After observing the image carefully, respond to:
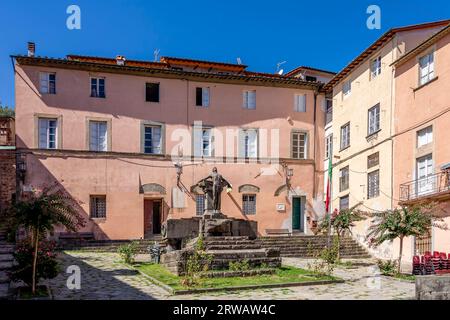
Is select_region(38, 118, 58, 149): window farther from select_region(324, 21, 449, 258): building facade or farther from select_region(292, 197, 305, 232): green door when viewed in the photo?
select_region(324, 21, 449, 258): building facade

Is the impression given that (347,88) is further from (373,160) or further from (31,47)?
(31,47)

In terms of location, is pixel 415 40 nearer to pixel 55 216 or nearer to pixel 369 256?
pixel 369 256

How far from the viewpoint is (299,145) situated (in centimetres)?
3164

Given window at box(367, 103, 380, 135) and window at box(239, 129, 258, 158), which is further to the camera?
window at box(239, 129, 258, 158)

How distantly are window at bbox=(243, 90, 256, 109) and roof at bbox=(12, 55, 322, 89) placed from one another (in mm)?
629

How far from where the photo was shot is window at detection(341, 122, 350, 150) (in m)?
29.2

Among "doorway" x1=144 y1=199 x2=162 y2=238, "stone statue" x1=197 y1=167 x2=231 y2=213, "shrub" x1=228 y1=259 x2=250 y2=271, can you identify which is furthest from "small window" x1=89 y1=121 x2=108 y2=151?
"shrub" x1=228 y1=259 x2=250 y2=271

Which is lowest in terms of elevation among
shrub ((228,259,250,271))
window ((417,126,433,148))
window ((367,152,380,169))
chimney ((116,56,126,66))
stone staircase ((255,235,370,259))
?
stone staircase ((255,235,370,259))

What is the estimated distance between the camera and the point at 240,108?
3080 centimetres

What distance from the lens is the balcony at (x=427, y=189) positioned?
20125 mm

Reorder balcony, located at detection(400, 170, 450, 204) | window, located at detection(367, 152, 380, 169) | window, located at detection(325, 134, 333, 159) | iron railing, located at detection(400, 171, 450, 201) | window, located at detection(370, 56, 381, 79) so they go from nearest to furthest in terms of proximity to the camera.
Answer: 1. balcony, located at detection(400, 170, 450, 204)
2. iron railing, located at detection(400, 171, 450, 201)
3. window, located at detection(367, 152, 380, 169)
4. window, located at detection(370, 56, 381, 79)
5. window, located at detection(325, 134, 333, 159)

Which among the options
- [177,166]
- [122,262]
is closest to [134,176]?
[177,166]

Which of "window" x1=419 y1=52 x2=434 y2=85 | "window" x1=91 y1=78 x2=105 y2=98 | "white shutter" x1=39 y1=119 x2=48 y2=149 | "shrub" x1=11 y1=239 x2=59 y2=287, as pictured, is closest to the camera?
"shrub" x1=11 y1=239 x2=59 y2=287
